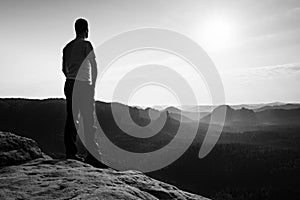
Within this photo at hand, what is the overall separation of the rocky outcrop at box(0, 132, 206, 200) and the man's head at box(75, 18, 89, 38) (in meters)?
3.13

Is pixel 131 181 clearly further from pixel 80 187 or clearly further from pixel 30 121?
pixel 30 121

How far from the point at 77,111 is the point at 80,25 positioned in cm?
215

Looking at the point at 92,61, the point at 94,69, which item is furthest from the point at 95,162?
the point at 92,61

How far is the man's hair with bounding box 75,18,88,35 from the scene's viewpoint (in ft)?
20.3

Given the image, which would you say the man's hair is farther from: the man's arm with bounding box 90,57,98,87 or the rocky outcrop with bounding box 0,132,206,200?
the rocky outcrop with bounding box 0,132,206,200

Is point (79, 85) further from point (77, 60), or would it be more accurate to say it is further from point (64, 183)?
point (64, 183)

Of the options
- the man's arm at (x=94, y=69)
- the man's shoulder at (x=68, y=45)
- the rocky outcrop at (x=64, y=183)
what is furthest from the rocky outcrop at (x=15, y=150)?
the man's shoulder at (x=68, y=45)

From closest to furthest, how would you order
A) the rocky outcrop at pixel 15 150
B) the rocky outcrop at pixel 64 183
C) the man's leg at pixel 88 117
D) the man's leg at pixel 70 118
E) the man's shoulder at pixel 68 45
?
the rocky outcrop at pixel 64 183, the rocky outcrop at pixel 15 150, the man's leg at pixel 70 118, the man's leg at pixel 88 117, the man's shoulder at pixel 68 45

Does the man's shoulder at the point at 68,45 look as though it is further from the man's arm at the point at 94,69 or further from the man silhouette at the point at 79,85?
the man's arm at the point at 94,69

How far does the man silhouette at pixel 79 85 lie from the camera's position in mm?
6023

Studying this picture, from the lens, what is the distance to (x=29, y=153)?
20.1ft

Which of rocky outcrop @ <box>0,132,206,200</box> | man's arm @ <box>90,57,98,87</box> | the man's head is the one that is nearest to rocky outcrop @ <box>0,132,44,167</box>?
rocky outcrop @ <box>0,132,206,200</box>

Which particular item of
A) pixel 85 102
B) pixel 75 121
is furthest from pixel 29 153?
pixel 85 102

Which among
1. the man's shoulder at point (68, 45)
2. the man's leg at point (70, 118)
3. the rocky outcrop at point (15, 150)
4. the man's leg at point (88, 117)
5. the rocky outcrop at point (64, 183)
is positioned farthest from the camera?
the man's shoulder at point (68, 45)
